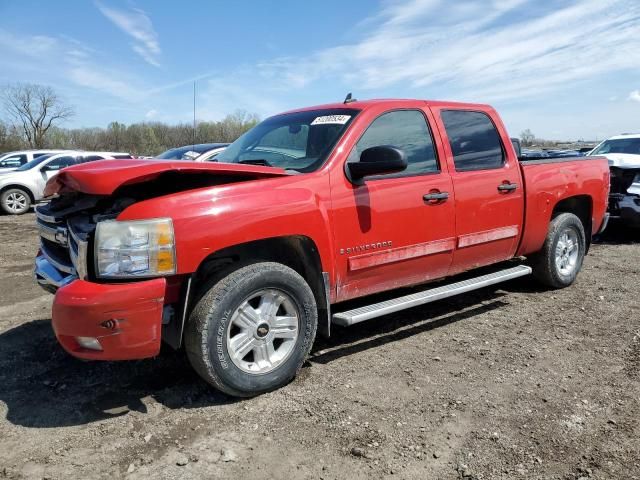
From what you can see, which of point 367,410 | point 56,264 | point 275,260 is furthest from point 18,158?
point 367,410

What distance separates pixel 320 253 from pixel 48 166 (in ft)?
42.3

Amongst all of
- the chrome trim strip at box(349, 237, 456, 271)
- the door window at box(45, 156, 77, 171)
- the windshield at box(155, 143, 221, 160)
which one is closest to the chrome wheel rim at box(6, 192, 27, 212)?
the door window at box(45, 156, 77, 171)

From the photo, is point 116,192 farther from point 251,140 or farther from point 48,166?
point 48,166

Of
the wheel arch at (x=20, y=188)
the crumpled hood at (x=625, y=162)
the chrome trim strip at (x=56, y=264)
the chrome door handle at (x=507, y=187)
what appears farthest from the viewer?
the wheel arch at (x=20, y=188)

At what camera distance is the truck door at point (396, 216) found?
358 cm

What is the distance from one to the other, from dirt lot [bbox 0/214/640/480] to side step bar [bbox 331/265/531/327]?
38 cm

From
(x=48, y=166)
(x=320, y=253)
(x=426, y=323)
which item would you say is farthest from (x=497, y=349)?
(x=48, y=166)

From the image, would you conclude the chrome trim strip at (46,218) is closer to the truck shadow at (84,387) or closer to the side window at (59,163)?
the truck shadow at (84,387)

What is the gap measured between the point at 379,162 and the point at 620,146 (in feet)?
30.8

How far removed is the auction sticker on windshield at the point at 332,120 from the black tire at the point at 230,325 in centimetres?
129

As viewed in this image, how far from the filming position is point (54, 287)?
342 centimetres

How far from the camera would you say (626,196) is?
8.38 m

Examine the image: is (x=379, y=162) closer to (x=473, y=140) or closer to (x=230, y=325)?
(x=230, y=325)

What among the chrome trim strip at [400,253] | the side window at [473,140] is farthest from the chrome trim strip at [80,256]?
the side window at [473,140]
